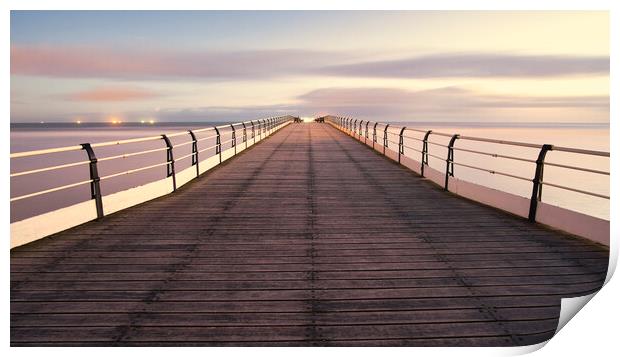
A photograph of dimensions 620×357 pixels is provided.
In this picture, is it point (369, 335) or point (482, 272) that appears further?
point (482, 272)

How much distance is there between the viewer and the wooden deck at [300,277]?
4.12 meters

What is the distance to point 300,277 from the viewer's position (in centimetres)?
538

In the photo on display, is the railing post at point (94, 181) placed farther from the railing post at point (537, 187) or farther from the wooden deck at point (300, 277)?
the railing post at point (537, 187)

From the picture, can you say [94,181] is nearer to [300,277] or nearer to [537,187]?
[300,277]

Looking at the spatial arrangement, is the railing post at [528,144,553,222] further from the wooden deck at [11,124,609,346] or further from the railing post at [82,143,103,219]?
the railing post at [82,143,103,219]

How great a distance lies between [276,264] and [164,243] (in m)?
1.87

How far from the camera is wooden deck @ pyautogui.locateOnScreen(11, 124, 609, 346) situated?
162 inches

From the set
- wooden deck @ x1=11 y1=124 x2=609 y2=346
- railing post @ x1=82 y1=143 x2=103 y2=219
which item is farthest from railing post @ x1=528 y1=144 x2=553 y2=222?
railing post @ x1=82 y1=143 x2=103 y2=219

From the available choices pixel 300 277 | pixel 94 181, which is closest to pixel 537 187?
pixel 300 277
